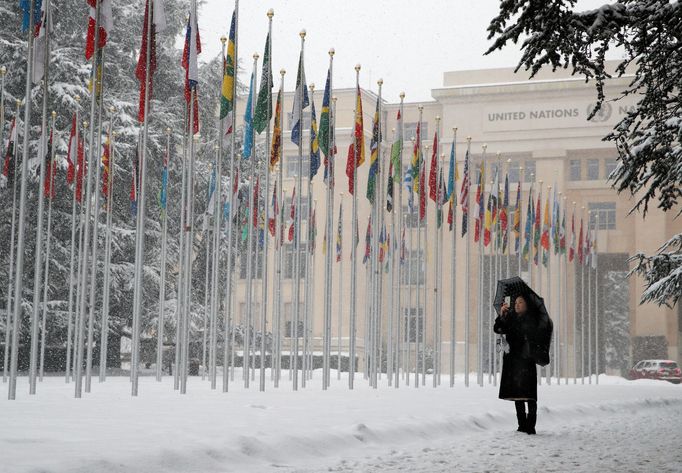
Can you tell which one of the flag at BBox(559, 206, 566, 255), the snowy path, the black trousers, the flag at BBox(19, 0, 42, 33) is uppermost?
the flag at BBox(19, 0, 42, 33)

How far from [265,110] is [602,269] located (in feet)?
149

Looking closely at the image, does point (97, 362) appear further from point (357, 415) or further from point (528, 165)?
point (528, 165)

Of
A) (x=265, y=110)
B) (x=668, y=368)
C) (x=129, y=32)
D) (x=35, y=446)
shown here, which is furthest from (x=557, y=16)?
(x=668, y=368)

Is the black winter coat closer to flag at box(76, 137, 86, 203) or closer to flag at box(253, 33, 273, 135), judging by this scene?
flag at box(253, 33, 273, 135)

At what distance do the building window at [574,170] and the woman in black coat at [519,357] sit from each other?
51625 mm

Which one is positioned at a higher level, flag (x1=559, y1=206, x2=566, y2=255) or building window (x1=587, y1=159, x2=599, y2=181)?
building window (x1=587, y1=159, x2=599, y2=181)

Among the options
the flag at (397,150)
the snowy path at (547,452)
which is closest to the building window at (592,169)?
the flag at (397,150)

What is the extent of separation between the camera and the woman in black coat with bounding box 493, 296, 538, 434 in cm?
1209

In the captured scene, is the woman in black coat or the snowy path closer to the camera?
the snowy path

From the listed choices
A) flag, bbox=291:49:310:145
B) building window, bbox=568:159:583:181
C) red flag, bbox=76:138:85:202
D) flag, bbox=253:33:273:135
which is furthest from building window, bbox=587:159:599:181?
flag, bbox=253:33:273:135

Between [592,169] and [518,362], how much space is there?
172 feet

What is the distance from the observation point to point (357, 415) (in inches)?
561

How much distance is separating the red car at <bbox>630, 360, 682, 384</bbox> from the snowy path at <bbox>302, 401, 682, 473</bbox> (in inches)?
1398

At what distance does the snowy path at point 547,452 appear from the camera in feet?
30.2
